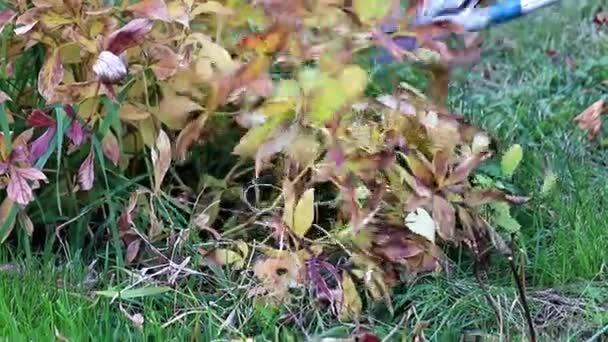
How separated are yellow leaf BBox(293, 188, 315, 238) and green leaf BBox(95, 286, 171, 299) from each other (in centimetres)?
27

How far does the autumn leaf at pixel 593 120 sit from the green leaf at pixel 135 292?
1.43 metres

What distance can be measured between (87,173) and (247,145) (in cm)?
33

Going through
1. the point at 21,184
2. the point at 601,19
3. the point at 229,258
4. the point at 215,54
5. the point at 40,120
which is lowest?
the point at 601,19

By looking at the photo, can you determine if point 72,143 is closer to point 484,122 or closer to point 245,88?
point 245,88

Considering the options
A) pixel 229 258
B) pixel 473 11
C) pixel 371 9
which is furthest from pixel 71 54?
pixel 473 11

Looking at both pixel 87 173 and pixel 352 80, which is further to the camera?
pixel 87 173

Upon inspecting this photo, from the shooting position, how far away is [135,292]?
198cm

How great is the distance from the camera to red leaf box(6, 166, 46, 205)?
6.78ft

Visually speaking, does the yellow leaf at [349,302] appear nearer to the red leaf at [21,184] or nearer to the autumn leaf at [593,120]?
the red leaf at [21,184]

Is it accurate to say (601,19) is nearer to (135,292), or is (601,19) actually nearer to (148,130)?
(148,130)

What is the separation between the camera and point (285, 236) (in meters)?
2.05

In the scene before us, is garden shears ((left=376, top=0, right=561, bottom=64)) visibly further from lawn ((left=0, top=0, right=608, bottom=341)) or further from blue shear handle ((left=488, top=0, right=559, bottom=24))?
lawn ((left=0, top=0, right=608, bottom=341))

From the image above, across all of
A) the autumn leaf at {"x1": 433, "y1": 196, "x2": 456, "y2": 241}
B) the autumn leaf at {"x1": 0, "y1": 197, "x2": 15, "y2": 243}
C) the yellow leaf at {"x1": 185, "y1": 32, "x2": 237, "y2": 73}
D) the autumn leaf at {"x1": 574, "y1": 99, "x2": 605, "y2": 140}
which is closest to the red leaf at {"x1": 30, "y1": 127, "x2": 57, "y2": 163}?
the autumn leaf at {"x1": 0, "y1": 197, "x2": 15, "y2": 243}

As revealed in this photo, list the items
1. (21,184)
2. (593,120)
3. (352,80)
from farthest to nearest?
(593,120) < (21,184) < (352,80)
